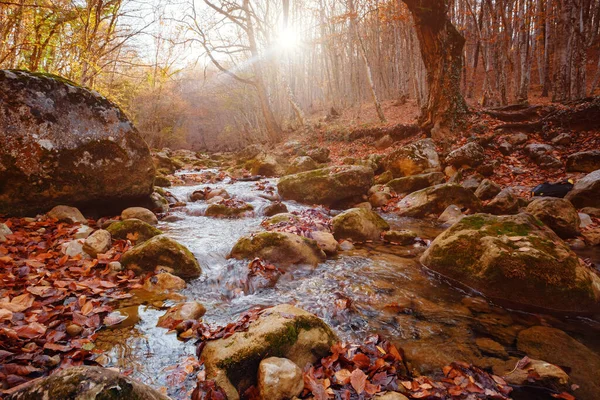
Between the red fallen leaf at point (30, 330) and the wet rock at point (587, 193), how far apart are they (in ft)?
29.8

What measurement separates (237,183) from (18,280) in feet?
30.8

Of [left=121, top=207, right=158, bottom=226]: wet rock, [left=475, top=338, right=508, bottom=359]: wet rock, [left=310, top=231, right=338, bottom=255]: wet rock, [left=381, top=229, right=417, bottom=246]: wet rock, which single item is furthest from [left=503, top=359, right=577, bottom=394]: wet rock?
[left=121, top=207, right=158, bottom=226]: wet rock

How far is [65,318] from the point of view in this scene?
2652 millimetres

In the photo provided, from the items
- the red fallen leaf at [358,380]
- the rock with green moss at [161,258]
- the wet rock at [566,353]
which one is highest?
the rock with green moss at [161,258]

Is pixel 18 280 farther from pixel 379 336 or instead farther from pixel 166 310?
pixel 379 336

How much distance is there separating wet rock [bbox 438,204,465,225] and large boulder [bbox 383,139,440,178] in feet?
10.4

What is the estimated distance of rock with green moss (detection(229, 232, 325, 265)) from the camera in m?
4.53

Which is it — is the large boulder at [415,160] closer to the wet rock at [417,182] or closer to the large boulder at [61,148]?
the wet rock at [417,182]

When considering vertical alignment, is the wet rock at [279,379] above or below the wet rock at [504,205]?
above

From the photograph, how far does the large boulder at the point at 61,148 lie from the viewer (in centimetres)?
459

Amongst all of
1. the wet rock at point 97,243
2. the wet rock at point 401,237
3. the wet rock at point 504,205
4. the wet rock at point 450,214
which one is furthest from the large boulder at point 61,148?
the wet rock at point 504,205

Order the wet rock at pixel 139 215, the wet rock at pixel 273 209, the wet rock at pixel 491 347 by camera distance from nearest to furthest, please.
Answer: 1. the wet rock at pixel 491 347
2. the wet rock at pixel 139 215
3. the wet rock at pixel 273 209

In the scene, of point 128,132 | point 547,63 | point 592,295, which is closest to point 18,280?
point 128,132

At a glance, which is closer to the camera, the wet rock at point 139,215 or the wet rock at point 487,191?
the wet rock at point 139,215
